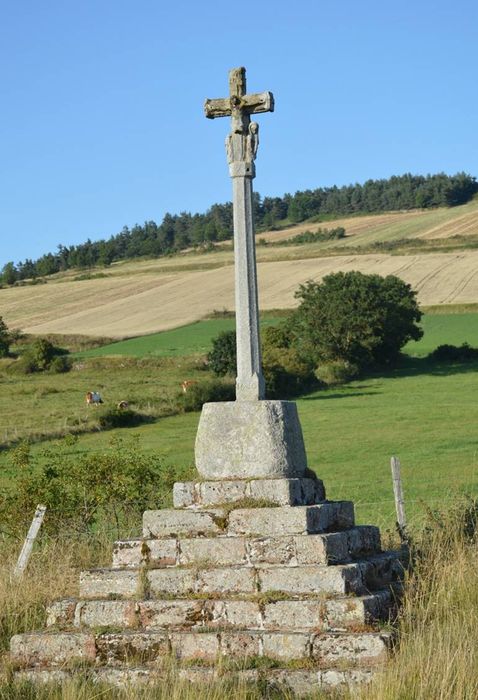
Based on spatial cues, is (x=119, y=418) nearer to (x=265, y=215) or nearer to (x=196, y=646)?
(x=196, y=646)

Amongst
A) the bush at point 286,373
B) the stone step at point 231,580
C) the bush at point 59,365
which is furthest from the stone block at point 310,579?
the bush at point 59,365

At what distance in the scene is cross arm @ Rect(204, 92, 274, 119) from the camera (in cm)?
1000

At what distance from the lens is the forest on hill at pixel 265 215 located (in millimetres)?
126750

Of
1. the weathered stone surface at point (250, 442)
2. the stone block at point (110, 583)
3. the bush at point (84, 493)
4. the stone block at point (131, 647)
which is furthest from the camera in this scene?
the bush at point (84, 493)

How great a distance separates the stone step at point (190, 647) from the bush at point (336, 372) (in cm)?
4722

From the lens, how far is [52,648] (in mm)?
8727

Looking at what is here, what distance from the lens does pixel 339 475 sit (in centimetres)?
2931

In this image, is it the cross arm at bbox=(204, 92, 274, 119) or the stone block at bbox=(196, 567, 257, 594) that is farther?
the cross arm at bbox=(204, 92, 274, 119)

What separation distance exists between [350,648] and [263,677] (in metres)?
0.67

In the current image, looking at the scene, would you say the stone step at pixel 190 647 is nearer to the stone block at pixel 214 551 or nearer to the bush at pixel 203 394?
the stone block at pixel 214 551

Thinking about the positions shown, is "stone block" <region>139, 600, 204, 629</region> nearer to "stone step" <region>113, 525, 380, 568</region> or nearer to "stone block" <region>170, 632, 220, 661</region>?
"stone block" <region>170, 632, 220, 661</region>

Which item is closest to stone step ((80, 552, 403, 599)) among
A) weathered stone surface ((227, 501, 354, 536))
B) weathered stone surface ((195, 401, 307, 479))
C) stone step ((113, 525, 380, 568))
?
stone step ((113, 525, 380, 568))

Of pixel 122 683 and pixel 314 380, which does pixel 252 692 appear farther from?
pixel 314 380

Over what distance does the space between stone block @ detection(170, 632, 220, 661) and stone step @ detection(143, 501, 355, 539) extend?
1009 millimetres
